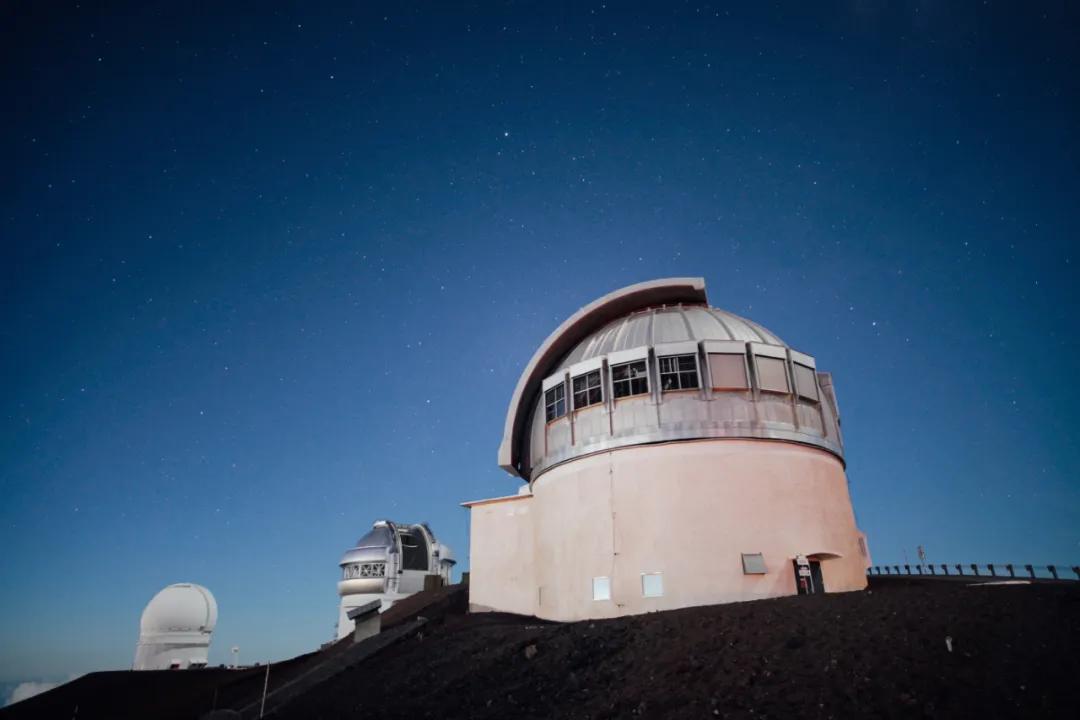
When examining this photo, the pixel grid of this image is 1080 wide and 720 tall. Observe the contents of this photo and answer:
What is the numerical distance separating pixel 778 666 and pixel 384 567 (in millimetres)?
43873

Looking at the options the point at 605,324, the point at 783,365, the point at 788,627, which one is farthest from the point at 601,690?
the point at 605,324

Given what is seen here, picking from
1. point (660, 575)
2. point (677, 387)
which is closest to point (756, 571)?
point (660, 575)

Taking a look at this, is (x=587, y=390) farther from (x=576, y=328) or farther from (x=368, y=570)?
(x=368, y=570)

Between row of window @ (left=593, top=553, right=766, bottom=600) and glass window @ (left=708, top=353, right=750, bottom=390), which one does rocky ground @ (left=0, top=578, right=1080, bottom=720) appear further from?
glass window @ (left=708, top=353, right=750, bottom=390)

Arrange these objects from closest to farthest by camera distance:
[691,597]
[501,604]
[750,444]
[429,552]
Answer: [691,597], [750,444], [501,604], [429,552]

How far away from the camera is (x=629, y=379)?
1978 cm

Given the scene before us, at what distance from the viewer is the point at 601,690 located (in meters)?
10.7

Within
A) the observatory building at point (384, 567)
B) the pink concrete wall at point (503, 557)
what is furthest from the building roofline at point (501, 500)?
the observatory building at point (384, 567)

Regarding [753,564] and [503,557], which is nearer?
[753,564]

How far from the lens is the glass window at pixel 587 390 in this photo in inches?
802

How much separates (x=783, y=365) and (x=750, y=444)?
314cm

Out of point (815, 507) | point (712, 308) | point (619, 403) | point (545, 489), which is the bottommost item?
point (815, 507)

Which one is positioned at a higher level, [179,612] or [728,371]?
[728,371]

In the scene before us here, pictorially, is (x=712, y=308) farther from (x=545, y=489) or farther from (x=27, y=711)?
(x=27, y=711)
